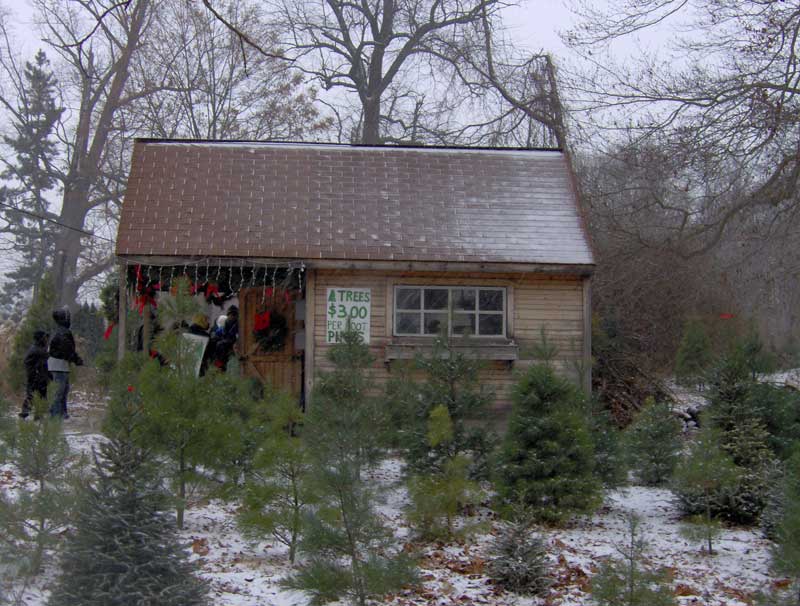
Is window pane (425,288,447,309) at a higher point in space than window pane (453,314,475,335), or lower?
higher

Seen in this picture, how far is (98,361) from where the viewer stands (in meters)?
15.1

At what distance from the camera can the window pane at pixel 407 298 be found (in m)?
13.4

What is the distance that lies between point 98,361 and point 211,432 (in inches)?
315

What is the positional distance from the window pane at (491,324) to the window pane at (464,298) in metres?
0.23

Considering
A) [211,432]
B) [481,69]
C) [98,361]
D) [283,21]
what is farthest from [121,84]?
[211,432]

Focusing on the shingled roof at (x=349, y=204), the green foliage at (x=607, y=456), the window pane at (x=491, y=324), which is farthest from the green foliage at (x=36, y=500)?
the window pane at (x=491, y=324)

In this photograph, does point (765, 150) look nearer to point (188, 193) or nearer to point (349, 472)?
point (188, 193)

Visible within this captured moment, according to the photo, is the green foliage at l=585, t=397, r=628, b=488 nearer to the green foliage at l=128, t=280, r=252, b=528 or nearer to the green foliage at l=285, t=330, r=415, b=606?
the green foliage at l=285, t=330, r=415, b=606

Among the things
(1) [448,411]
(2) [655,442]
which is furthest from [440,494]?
(2) [655,442]

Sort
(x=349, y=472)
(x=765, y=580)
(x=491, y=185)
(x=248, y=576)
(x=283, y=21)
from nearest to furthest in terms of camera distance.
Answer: (x=349, y=472) → (x=248, y=576) → (x=765, y=580) → (x=491, y=185) → (x=283, y=21)

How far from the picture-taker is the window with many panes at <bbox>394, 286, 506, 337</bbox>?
1331 centimetres

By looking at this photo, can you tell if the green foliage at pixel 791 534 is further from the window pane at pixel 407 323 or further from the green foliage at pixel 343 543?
the window pane at pixel 407 323

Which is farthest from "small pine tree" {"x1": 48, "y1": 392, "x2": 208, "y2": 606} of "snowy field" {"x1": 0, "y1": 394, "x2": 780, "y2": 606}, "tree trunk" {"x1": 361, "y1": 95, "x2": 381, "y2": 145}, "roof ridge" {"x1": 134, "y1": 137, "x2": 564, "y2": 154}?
"tree trunk" {"x1": 361, "y1": 95, "x2": 381, "y2": 145}

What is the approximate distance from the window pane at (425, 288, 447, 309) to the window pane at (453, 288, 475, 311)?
166mm
